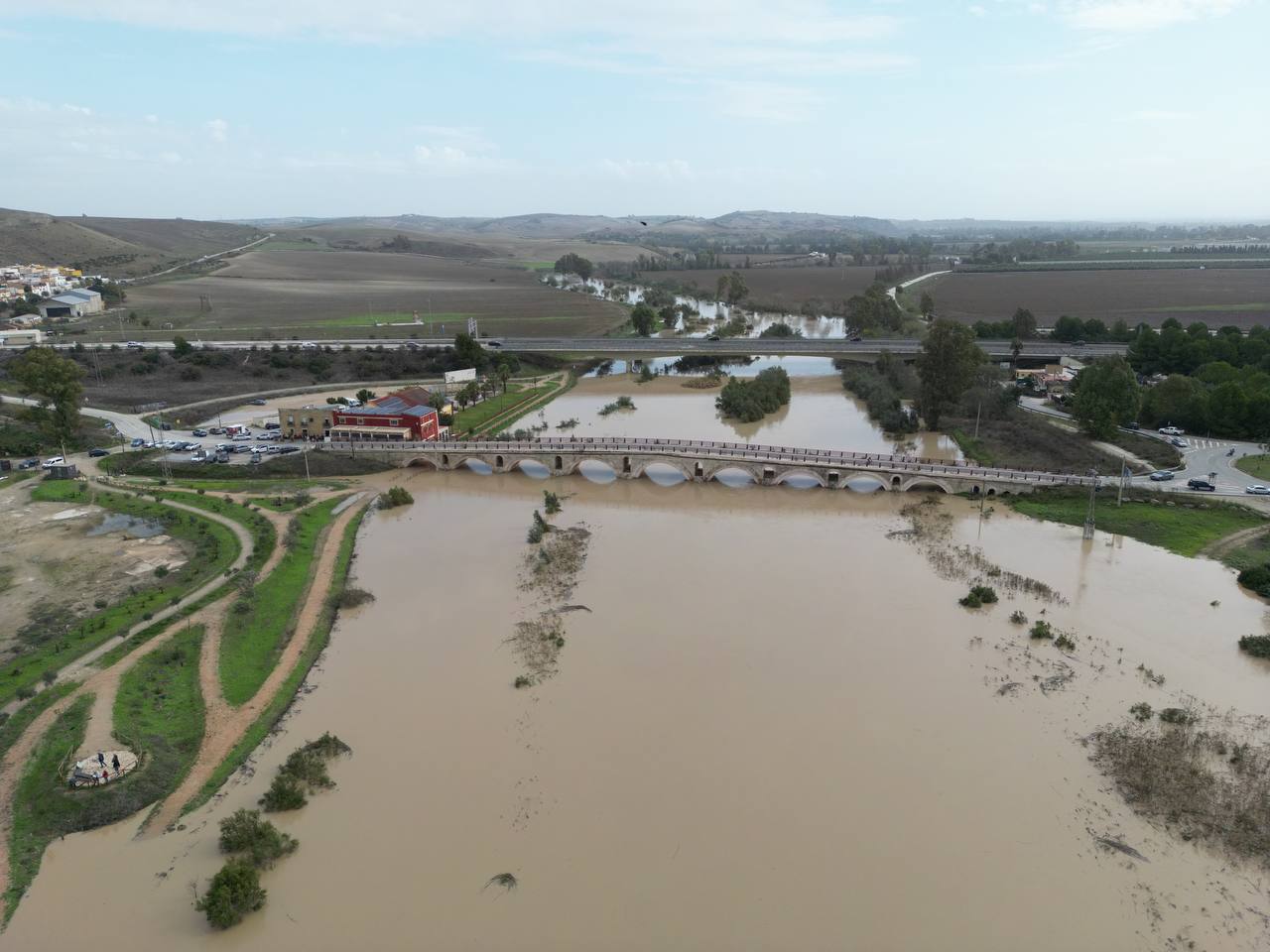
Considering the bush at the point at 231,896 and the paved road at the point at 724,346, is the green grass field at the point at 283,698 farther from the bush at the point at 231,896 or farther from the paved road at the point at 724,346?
the paved road at the point at 724,346

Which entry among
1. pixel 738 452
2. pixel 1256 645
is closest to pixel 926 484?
pixel 738 452

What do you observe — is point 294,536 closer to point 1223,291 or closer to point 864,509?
point 864,509

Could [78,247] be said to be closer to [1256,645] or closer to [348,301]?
[348,301]

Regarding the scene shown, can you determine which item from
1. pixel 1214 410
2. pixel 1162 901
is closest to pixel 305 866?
pixel 1162 901

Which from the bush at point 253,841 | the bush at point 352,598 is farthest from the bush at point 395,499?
the bush at point 253,841

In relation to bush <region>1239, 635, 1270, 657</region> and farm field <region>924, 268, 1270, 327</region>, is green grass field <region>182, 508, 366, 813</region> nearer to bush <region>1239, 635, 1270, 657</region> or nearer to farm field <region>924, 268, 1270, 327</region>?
bush <region>1239, 635, 1270, 657</region>
